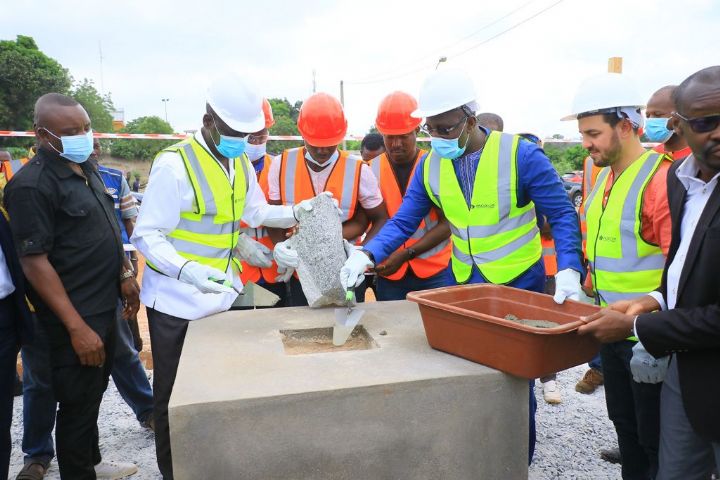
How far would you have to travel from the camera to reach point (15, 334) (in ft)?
8.49

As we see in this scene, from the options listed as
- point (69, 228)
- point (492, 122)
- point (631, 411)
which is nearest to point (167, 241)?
point (69, 228)

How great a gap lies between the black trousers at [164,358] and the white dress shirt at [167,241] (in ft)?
0.18

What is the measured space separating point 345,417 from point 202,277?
0.99 metres

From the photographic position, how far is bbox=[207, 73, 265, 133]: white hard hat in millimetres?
2766

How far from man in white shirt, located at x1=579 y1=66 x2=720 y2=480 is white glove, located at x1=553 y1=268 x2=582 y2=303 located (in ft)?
0.95

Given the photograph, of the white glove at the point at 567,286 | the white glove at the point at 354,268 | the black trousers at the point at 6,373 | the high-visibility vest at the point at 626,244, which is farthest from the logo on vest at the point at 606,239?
the black trousers at the point at 6,373

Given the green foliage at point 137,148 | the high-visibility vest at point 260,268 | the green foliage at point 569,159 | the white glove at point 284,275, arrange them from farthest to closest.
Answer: the green foliage at point 137,148
the green foliage at point 569,159
the high-visibility vest at point 260,268
the white glove at point 284,275

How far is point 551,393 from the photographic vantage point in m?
4.13

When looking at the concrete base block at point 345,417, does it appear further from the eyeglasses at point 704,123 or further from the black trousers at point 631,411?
the eyeglasses at point 704,123

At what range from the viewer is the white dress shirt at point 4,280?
8.23 feet

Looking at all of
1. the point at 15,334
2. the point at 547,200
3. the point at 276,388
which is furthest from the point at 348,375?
the point at 15,334

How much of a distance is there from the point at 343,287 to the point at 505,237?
2.85 feet

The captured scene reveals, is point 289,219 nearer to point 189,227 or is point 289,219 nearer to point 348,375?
point 189,227

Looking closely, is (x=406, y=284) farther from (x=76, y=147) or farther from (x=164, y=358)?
(x=76, y=147)
